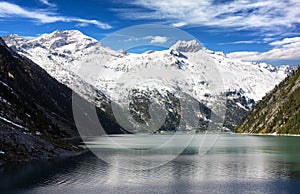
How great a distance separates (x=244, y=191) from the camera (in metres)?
77.2

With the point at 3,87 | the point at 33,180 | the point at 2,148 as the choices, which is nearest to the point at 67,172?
the point at 33,180

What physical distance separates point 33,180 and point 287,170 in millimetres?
67796

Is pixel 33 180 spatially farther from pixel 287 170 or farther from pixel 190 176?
pixel 287 170

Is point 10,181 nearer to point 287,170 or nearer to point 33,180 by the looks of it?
point 33,180

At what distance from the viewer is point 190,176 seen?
97.6m

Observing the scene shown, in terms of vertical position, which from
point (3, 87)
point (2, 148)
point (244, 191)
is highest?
point (3, 87)

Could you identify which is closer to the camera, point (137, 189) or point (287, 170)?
point (137, 189)

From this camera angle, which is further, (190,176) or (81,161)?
(81,161)

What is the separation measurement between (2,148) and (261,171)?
74.0 m

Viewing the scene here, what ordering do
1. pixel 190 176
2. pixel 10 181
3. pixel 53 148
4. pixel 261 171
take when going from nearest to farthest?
pixel 10 181
pixel 190 176
pixel 261 171
pixel 53 148

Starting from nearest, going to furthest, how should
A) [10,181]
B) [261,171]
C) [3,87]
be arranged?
[10,181]
[261,171]
[3,87]

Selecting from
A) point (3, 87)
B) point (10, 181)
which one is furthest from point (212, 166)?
point (3, 87)

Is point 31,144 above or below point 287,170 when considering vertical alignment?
above

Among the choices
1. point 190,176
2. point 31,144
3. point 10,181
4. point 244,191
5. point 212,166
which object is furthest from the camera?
point 31,144
